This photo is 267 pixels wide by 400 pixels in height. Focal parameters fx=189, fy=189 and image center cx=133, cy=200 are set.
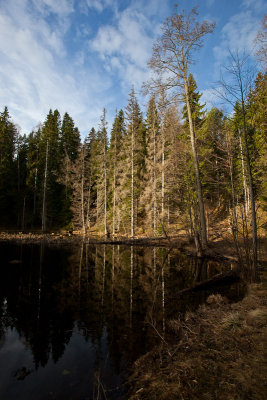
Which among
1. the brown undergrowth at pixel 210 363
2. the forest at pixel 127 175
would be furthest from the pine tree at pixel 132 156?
the brown undergrowth at pixel 210 363

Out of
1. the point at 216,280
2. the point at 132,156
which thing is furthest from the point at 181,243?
the point at 132,156

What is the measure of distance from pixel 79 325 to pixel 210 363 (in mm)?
2933

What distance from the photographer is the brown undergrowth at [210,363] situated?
6.56 feet

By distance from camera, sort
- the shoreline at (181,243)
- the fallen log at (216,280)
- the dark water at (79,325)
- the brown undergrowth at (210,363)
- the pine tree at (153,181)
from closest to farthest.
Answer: the brown undergrowth at (210,363)
the dark water at (79,325)
the fallen log at (216,280)
the shoreline at (181,243)
the pine tree at (153,181)

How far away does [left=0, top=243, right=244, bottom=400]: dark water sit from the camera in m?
2.71

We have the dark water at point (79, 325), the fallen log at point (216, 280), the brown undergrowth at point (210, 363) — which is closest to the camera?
the brown undergrowth at point (210, 363)

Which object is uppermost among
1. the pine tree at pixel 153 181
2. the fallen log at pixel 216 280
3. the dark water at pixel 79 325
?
the pine tree at pixel 153 181

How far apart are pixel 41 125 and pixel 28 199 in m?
15.7

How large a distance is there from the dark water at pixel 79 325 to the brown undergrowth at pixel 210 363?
413 mm

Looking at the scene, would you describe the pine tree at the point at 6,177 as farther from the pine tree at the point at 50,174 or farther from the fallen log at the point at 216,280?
the fallen log at the point at 216,280

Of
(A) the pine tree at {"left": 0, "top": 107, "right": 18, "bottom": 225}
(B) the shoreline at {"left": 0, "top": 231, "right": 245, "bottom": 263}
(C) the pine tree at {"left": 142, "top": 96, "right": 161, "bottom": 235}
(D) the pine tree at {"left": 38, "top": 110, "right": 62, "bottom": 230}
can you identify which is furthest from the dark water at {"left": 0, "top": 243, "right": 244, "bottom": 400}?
(A) the pine tree at {"left": 0, "top": 107, "right": 18, "bottom": 225}

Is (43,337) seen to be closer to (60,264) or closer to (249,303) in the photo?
(249,303)

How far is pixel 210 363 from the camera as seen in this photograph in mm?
2447

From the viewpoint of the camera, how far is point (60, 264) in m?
10.1
